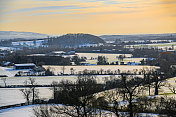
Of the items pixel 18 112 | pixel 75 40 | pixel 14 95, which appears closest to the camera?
pixel 18 112

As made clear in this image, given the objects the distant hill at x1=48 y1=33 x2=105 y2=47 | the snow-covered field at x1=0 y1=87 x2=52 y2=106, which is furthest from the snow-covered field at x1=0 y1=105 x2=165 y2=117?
the distant hill at x1=48 y1=33 x2=105 y2=47

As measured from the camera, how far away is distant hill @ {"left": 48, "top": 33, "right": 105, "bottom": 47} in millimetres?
87262

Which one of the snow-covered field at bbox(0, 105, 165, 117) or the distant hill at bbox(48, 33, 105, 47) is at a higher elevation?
the distant hill at bbox(48, 33, 105, 47)

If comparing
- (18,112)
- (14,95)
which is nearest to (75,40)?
(14,95)

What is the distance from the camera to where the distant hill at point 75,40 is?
286 feet

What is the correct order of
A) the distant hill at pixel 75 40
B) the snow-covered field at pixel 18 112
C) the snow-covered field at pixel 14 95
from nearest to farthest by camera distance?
the snow-covered field at pixel 18 112 < the snow-covered field at pixel 14 95 < the distant hill at pixel 75 40

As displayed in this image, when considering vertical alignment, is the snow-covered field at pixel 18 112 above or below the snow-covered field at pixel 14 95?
above

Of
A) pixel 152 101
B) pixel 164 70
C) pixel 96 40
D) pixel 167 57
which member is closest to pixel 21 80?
pixel 164 70

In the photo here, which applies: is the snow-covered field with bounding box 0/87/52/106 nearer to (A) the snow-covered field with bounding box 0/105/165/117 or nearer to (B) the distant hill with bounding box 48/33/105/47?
(A) the snow-covered field with bounding box 0/105/165/117

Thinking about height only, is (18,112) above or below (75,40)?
below

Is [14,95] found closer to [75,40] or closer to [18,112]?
[18,112]

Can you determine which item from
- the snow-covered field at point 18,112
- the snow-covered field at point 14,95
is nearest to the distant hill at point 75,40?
the snow-covered field at point 14,95

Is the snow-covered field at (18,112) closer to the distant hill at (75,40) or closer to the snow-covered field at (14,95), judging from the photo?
the snow-covered field at (14,95)

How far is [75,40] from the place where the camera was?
92.2 m
